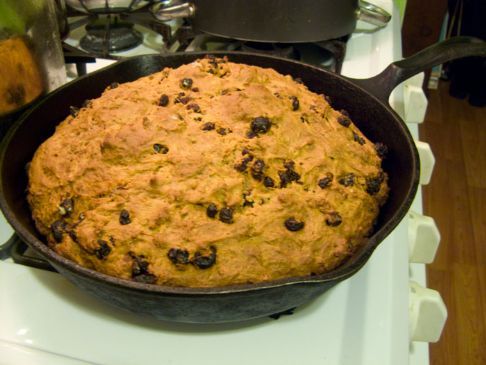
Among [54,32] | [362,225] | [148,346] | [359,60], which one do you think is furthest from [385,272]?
[54,32]

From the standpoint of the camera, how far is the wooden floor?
5.33 feet

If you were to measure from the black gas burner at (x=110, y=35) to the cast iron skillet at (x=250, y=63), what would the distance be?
0.39 meters

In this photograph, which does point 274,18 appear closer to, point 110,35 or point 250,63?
point 250,63

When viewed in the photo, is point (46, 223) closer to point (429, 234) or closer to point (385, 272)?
point (385, 272)

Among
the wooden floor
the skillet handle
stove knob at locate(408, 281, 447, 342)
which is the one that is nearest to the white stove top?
stove knob at locate(408, 281, 447, 342)

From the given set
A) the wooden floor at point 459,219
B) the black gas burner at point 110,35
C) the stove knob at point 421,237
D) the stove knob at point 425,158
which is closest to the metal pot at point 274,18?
the black gas burner at point 110,35

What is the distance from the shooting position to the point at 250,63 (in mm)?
886

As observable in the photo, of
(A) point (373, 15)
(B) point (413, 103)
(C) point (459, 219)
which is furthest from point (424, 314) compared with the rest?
(C) point (459, 219)

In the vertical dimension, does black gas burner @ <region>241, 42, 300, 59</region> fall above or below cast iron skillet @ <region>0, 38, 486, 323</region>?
below

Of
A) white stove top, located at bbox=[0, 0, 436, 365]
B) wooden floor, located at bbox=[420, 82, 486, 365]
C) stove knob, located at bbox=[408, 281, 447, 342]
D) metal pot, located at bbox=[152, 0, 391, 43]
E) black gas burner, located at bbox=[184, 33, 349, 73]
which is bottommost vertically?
wooden floor, located at bbox=[420, 82, 486, 365]

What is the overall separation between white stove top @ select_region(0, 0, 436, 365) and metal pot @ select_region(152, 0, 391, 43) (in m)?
0.56

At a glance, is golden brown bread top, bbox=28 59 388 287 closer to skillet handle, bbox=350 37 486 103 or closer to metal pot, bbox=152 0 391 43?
skillet handle, bbox=350 37 486 103

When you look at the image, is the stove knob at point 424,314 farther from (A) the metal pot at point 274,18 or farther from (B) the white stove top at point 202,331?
(A) the metal pot at point 274,18

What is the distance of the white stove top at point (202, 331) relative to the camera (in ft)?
1.93
